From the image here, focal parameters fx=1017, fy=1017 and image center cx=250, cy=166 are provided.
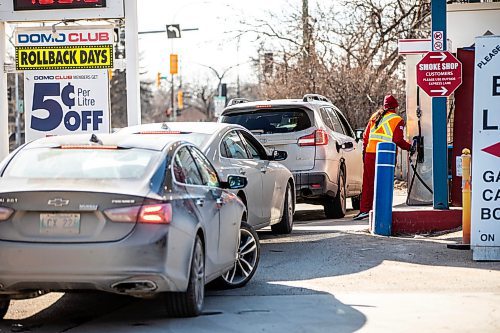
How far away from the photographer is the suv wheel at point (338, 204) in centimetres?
1650

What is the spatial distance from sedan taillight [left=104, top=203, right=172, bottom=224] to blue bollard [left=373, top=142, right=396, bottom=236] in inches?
249

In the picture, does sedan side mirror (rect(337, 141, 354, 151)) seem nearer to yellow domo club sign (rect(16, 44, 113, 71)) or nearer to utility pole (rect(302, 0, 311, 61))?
yellow domo club sign (rect(16, 44, 113, 71))

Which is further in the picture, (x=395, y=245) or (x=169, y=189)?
(x=395, y=245)

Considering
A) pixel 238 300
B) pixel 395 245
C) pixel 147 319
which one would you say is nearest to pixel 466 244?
pixel 395 245

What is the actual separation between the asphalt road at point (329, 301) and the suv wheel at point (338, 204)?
4.41 metres

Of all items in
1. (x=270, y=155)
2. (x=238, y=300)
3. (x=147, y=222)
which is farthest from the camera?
(x=270, y=155)

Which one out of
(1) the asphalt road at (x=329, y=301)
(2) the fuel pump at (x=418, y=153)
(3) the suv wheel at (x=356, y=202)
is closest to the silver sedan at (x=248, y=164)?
(1) the asphalt road at (x=329, y=301)

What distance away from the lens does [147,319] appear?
319 inches

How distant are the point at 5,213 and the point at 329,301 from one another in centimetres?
295

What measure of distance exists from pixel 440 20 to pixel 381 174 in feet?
7.39

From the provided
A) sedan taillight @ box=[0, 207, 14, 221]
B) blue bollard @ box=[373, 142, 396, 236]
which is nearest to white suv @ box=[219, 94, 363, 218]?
blue bollard @ box=[373, 142, 396, 236]

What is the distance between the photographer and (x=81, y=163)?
7.96 m

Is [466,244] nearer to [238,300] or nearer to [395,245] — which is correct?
[395,245]

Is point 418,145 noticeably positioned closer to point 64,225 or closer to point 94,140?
point 94,140
